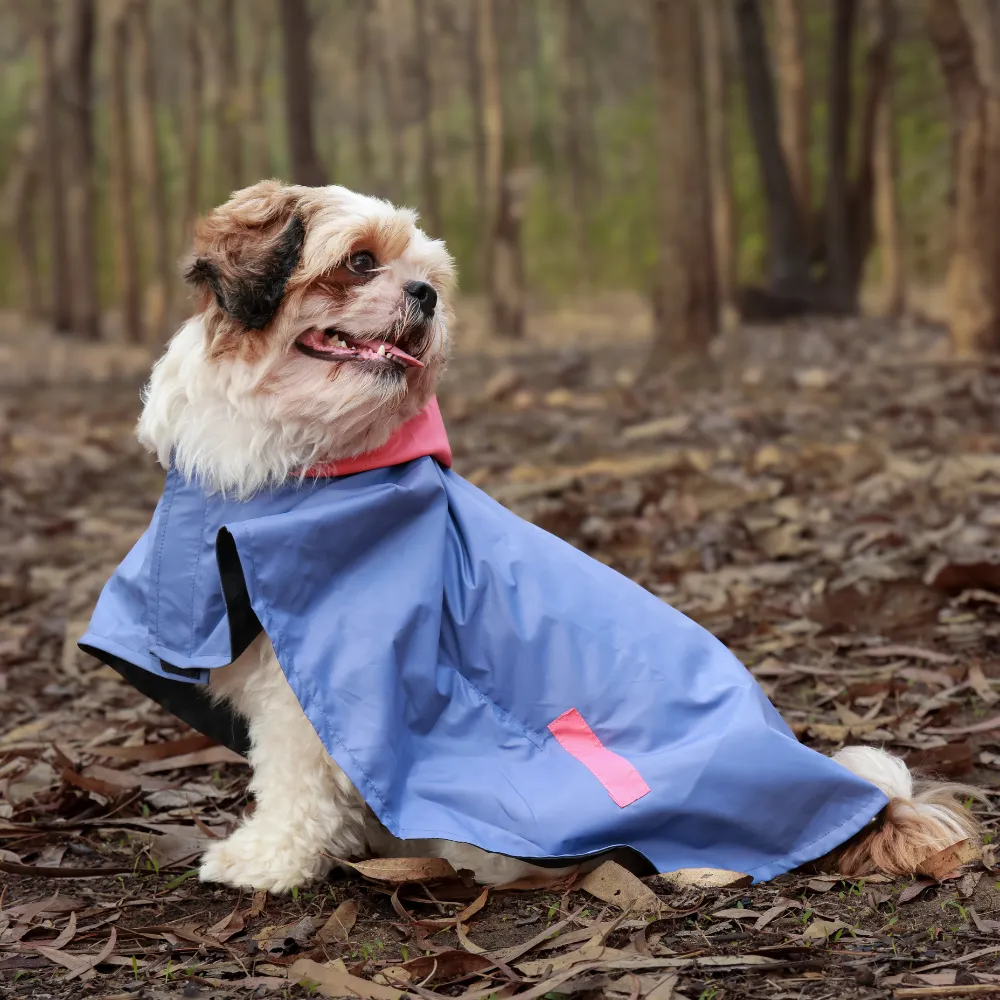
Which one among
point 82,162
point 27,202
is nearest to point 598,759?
point 82,162

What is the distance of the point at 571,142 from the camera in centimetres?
2958

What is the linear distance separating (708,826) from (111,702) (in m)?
2.62

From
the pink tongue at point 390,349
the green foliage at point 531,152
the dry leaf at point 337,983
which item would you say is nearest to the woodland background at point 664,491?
the dry leaf at point 337,983

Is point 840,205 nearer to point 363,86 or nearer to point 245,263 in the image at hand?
point 245,263

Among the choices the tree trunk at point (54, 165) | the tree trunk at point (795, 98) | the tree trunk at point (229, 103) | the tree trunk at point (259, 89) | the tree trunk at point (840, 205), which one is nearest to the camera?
the tree trunk at point (840, 205)

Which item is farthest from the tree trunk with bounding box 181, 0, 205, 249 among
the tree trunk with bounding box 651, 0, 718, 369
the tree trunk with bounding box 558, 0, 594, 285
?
the tree trunk with bounding box 651, 0, 718, 369

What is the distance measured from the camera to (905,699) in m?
4.10

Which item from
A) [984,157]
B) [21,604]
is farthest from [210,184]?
[21,604]

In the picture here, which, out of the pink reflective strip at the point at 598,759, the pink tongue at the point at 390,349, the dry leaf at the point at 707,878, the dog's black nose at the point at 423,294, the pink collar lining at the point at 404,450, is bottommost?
the dry leaf at the point at 707,878

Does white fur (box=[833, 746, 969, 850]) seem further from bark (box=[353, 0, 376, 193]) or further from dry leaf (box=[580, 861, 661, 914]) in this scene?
bark (box=[353, 0, 376, 193])

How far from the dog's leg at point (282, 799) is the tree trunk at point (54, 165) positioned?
63.1 ft

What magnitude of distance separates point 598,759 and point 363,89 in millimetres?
29757

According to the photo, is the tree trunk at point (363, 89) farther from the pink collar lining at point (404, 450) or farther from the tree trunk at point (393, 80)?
the pink collar lining at point (404, 450)

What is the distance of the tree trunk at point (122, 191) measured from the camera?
19.6 meters
